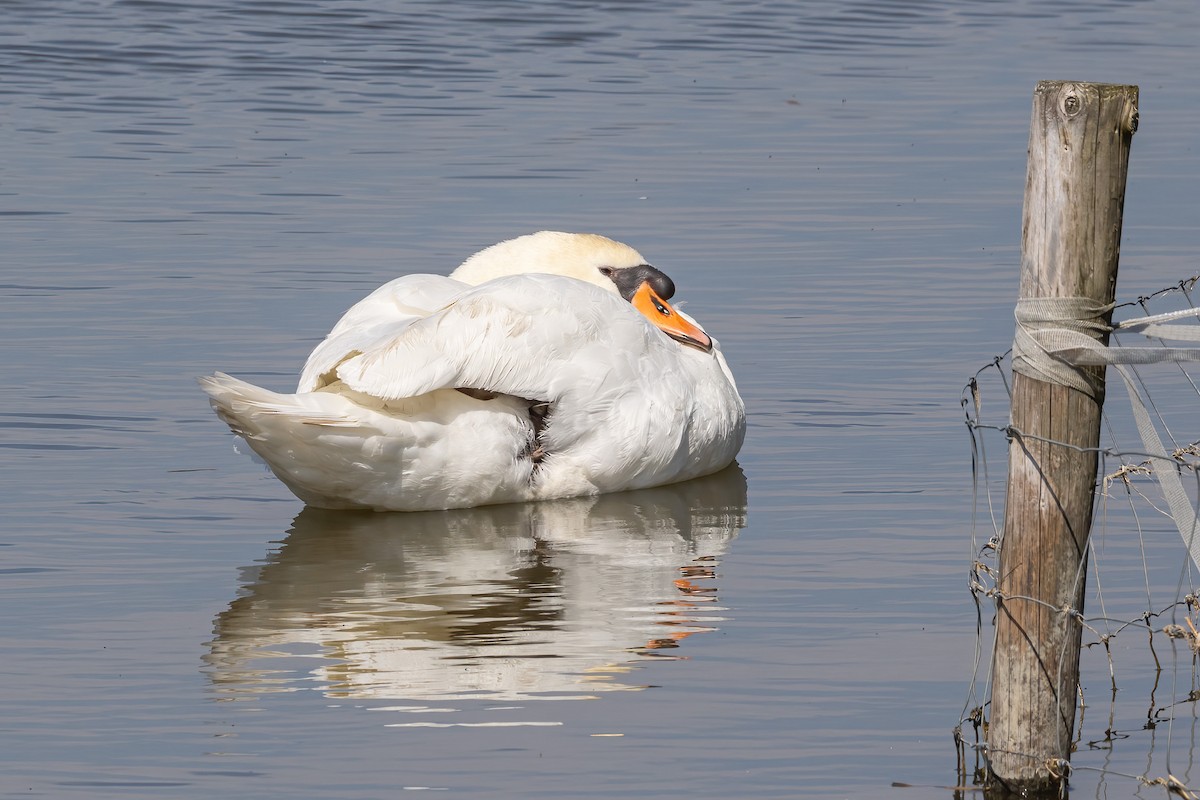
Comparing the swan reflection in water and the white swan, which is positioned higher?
the white swan

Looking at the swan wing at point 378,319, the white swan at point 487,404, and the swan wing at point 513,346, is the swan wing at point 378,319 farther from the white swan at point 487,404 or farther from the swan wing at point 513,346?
the swan wing at point 513,346

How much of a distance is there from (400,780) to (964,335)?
20.4 feet

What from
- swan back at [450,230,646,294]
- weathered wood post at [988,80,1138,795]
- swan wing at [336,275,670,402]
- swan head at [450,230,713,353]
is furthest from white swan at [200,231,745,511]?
weathered wood post at [988,80,1138,795]

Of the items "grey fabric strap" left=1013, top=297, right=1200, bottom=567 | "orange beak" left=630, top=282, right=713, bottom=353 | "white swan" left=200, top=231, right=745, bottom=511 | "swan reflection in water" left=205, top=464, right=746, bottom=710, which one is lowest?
"swan reflection in water" left=205, top=464, right=746, bottom=710

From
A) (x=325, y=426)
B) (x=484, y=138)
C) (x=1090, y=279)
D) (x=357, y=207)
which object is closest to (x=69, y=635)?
(x=325, y=426)

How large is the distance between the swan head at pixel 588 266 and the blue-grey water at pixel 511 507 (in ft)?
2.53

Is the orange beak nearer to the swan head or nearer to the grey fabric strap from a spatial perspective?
the swan head

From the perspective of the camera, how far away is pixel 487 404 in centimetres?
776

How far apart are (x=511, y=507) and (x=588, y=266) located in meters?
Answer: 1.54

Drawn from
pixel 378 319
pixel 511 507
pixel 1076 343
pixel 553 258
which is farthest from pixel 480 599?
pixel 553 258

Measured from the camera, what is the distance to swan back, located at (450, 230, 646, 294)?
912 cm

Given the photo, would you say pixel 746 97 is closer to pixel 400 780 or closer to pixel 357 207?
pixel 357 207

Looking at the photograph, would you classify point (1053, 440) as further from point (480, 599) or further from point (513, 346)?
point (513, 346)

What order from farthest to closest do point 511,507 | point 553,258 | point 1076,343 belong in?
1. point 553,258
2. point 511,507
3. point 1076,343
